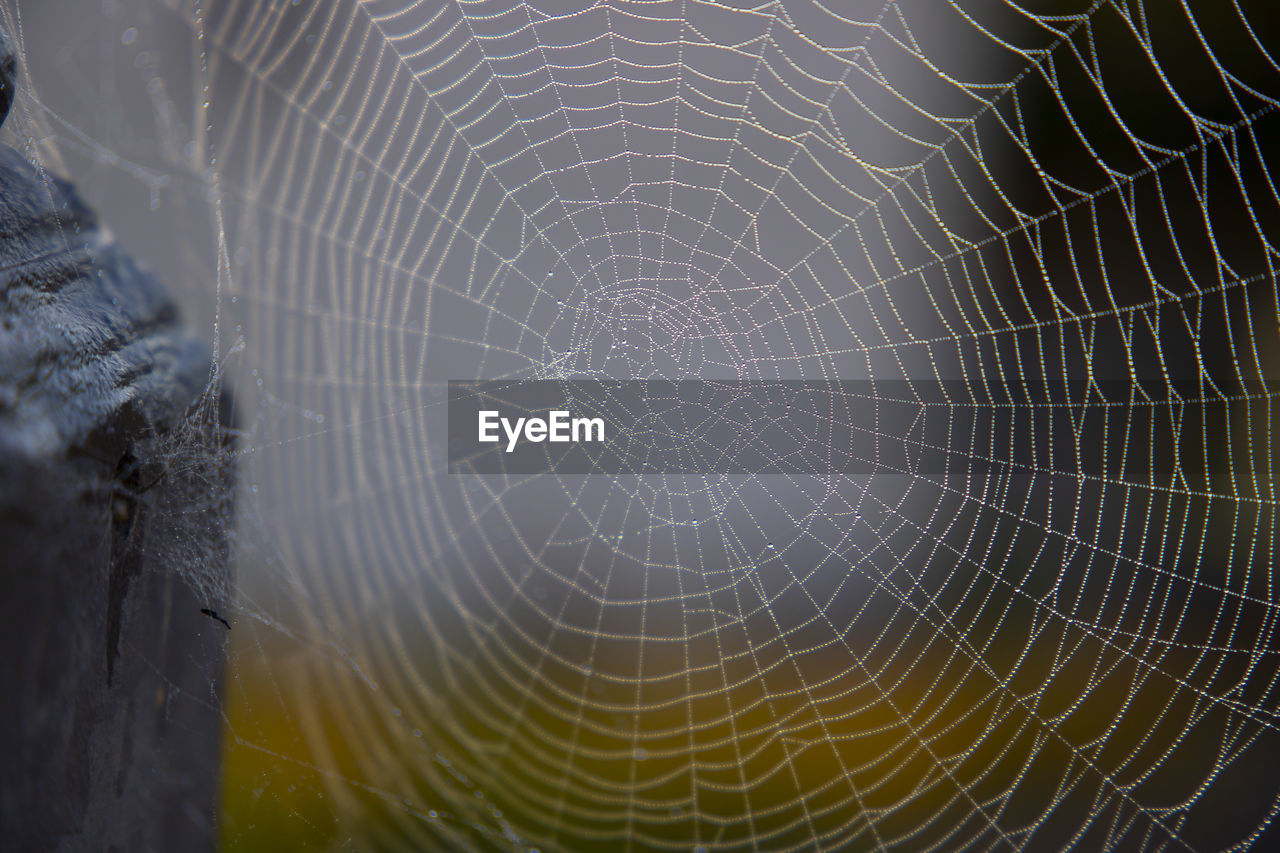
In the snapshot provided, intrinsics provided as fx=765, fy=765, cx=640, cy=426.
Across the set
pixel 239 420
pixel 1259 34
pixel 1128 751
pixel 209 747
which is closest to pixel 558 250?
pixel 239 420

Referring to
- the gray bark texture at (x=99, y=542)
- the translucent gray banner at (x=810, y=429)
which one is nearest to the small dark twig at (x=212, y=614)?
the gray bark texture at (x=99, y=542)

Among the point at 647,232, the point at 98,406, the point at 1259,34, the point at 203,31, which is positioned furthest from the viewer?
the point at 1259,34

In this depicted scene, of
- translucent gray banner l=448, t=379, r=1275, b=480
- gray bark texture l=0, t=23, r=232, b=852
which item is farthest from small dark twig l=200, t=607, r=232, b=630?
translucent gray banner l=448, t=379, r=1275, b=480

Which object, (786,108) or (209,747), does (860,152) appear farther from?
(209,747)

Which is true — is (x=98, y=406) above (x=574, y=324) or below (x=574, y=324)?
below

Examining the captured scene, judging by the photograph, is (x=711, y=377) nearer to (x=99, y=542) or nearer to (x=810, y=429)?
(x=810, y=429)

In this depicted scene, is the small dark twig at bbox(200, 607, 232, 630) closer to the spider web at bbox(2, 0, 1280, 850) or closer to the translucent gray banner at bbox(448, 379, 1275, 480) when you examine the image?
the spider web at bbox(2, 0, 1280, 850)

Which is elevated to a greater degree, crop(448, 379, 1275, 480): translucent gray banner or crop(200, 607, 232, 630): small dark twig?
crop(448, 379, 1275, 480): translucent gray banner
